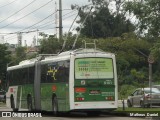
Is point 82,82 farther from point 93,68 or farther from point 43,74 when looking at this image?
point 43,74

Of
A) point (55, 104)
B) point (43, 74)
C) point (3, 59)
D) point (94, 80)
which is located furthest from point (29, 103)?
point (3, 59)

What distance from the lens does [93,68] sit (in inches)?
924

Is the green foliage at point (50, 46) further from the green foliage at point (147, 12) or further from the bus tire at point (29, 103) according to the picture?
the green foliage at point (147, 12)

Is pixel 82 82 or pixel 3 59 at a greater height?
pixel 3 59

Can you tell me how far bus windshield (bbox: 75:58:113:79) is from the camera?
76.3 ft

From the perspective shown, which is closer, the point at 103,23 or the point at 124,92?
the point at 124,92

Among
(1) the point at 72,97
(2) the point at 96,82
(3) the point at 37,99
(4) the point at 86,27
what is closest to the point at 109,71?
(2) the point at 96,82

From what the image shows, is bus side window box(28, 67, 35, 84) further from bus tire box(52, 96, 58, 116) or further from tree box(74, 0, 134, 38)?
tree box(74, 0, 134, 38)

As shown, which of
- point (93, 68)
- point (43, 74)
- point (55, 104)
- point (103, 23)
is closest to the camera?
point (93, 68)

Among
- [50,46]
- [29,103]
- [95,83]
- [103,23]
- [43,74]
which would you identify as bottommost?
[29,103]

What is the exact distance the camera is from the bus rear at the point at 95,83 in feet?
75.4

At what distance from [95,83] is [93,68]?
74 centimetres

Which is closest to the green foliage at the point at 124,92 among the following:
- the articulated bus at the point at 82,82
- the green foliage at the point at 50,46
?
the articulated bus at the point at 82,82

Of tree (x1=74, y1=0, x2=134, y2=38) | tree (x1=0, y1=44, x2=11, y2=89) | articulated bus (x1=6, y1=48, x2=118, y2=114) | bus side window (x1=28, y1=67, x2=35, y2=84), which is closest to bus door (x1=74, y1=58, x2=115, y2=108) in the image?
articulated bus (x1=6, y1=48, x2=118, y2=114)
